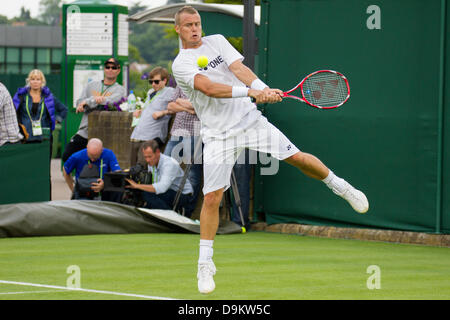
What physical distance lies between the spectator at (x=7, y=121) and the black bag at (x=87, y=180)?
3.48ft

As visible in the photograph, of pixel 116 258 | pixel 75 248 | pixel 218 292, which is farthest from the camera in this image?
pixel 75 248

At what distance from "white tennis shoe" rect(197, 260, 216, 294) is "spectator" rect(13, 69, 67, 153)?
23.8ft

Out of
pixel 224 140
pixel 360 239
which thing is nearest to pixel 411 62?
pixel 360 239

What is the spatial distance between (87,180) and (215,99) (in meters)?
5.59

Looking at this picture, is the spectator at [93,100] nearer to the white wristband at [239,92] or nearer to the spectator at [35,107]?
the spectator at [35,107]

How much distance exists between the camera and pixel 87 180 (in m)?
13.2

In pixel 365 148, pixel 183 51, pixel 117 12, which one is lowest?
pixel 365 148

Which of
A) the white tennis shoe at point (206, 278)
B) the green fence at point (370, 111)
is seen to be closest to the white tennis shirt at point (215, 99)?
the white tennis shoe at point (206, 278)

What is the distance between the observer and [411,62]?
1098cm

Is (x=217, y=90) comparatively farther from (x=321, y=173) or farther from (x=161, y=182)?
(x=161, y=182)

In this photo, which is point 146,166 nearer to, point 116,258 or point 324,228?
point 324,228

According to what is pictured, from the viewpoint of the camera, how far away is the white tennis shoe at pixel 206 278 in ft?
23.9

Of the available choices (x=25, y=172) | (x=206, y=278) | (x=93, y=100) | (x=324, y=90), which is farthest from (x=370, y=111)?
(x=93, y=100)
